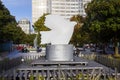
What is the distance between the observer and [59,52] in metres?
25.8

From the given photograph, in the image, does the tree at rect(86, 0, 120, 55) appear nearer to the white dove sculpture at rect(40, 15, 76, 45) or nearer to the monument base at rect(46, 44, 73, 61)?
the white dove sculpture at rect(40, 15, 76, 45)

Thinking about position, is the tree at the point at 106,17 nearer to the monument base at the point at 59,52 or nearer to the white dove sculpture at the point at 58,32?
the white dove sculpture at the point at 58,32

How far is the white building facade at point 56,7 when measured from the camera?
17675 cm

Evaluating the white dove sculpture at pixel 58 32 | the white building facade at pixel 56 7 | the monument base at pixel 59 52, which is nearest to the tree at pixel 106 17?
the white dove sculpture at pixel 58 32

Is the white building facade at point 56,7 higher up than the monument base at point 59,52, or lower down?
lower down

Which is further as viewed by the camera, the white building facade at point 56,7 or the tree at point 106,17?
the white building facade at point 56,7

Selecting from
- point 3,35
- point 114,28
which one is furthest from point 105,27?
point 3,35

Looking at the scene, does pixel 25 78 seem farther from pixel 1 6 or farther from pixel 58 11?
pixel 58 11

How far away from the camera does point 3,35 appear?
225 feet

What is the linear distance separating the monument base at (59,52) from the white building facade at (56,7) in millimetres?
147426

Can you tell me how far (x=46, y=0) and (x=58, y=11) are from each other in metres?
8.23

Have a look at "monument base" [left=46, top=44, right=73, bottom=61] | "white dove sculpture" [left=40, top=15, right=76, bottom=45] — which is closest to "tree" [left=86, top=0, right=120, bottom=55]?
"white dove sculpture" [left=40, top=15, right=76, bottom=45]

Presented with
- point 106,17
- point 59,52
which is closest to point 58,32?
point 59,52

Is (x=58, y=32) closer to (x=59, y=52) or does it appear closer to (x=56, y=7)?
(x=59, y=52)
